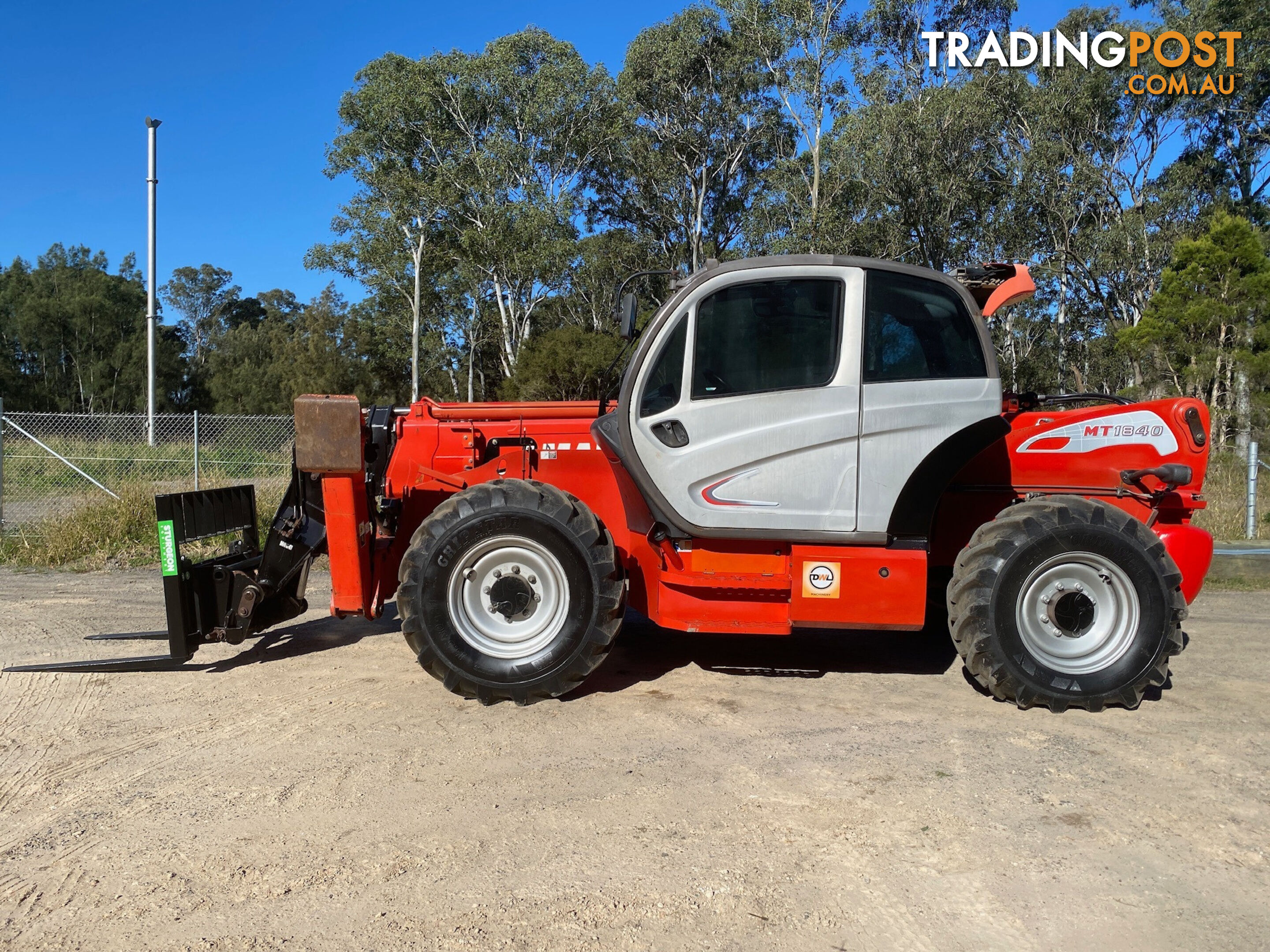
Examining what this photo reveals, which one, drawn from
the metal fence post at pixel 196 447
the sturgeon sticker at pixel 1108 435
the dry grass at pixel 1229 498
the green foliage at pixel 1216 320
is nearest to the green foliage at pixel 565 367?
the green foliage at pixel 1216 320

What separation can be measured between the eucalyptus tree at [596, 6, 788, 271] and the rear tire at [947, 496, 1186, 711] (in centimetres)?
3620

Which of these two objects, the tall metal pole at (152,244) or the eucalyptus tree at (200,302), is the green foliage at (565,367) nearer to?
the tall metal pole at (152,244)

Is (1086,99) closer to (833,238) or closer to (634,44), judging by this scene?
(833,238)

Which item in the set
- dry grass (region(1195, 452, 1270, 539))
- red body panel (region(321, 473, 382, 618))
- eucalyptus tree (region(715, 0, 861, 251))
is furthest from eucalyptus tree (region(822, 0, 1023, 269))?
red body panel (region(321, 473, 382, 618))

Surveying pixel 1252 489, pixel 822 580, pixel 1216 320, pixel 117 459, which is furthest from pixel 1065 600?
pixel 1216 320

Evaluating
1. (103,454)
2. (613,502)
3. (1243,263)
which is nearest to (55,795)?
(613,502)

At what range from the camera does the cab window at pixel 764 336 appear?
5031 mm

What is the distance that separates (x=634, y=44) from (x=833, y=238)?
1311cm

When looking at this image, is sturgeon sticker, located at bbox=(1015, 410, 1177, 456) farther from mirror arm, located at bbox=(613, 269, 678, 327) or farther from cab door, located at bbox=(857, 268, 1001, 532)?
mirror arm, located at bbox=(613, 269, 678, 327)

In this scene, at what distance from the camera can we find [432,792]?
12.8ft

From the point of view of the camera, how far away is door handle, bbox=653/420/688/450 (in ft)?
16.6

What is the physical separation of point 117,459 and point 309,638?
29.5 ft

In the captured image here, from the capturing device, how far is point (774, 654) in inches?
246

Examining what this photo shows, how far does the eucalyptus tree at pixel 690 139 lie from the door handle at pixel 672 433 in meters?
36.1
